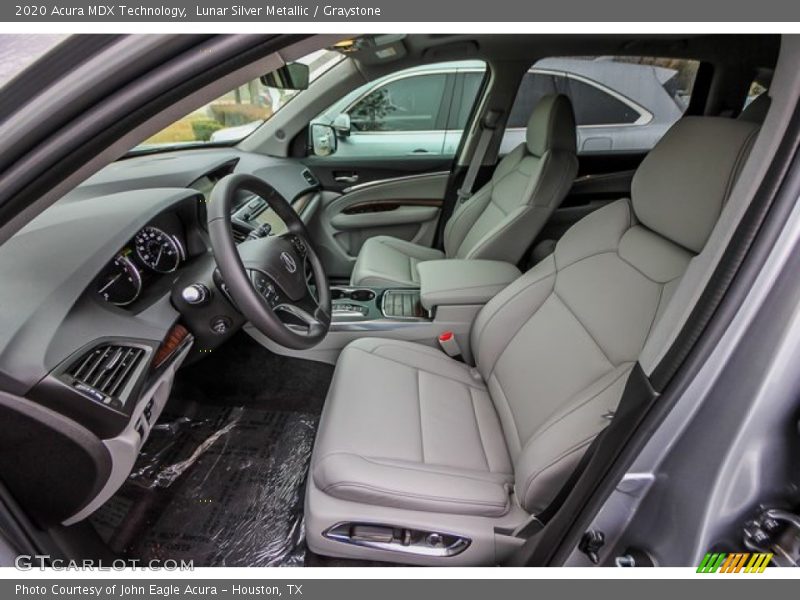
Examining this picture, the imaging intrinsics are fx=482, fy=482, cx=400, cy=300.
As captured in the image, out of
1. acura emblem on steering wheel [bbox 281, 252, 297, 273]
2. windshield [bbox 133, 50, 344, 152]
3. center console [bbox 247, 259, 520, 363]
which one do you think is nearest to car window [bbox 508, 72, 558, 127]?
windshield [bbox 133, 50, 344, 152]

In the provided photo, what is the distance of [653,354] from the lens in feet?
2.41

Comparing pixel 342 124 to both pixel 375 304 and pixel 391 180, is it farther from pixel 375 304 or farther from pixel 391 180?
pixel 375 304

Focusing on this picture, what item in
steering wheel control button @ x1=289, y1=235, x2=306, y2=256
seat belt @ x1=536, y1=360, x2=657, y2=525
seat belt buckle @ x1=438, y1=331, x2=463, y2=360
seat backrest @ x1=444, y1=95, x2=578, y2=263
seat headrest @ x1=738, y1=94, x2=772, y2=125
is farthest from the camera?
seat backrest @ x1=444, y1=95, x2=578, y2=263

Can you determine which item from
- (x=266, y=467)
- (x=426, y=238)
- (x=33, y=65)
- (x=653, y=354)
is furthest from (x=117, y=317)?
(x=426, y=238)

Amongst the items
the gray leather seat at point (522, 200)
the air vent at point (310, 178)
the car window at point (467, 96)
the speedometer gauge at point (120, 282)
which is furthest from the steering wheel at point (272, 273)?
the car window at point (467, 96)

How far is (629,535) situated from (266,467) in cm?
98

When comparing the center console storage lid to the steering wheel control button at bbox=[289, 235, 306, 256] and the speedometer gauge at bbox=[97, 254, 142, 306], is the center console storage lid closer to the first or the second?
the steering wheel control button at bbox=[289, 235, 306, 256]

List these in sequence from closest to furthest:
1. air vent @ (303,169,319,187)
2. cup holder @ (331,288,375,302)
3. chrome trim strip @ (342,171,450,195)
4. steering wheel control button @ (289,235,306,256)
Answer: steering wheel control button @ (289,235,306,256) → cup holder @ (331,288,375,302) → air vent @ (303,169,319,187) → chrome trim strip @ (342,171,450,195)

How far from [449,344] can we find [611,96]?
6.17ft

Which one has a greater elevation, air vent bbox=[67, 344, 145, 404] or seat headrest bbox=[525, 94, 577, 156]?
seat headrest bbox=[525, 94, 577, 156]

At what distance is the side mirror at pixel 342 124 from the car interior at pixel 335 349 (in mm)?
490

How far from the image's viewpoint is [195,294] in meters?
1.16

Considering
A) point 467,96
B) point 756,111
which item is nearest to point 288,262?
point 756,111

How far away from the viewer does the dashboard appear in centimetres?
81
